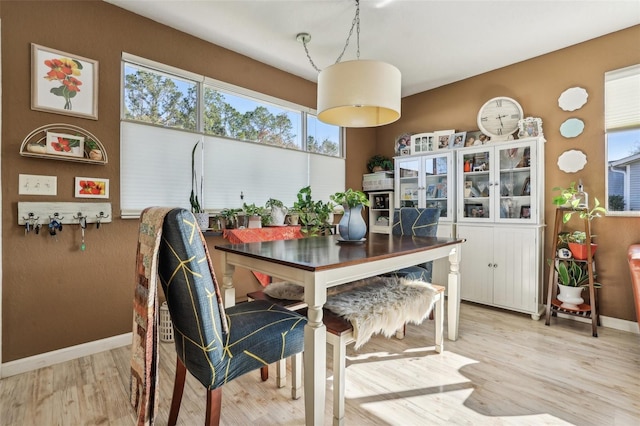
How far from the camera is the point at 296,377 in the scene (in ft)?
5.66

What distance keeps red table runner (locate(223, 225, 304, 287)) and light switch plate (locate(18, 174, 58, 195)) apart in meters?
1.18

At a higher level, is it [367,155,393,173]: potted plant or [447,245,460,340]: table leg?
[367,155,393,173]: potted plant

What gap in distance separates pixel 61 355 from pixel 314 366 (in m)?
1.93

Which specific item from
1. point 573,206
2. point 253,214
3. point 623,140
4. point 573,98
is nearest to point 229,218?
point 253,214

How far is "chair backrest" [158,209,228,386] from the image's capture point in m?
1.10

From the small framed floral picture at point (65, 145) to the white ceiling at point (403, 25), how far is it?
3.51 feet

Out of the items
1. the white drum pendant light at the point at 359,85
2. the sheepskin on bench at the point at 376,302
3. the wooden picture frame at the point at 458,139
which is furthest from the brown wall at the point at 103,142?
the white drum pendant light at the point at 359,85

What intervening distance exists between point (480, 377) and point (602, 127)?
2.48 metres

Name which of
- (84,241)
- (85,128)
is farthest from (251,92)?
(84,241)

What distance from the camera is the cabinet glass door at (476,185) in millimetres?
3248

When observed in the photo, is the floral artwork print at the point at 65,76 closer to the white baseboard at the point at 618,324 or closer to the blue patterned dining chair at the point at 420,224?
the blue patterned dining chair at the point at 420,224

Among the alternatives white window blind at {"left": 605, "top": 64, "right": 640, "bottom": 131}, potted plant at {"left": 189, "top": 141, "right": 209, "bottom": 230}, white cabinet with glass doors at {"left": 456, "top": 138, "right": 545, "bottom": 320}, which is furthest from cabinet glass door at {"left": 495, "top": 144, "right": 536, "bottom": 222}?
potted plant at {"left": 189, "top": 141, "right": 209, "bottom": 230}

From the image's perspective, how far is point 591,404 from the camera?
5.37 ft

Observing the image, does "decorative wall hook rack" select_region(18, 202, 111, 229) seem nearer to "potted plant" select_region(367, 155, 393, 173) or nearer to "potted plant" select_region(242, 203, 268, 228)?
"potted plant" select_region(242, 203, 268, 228)
